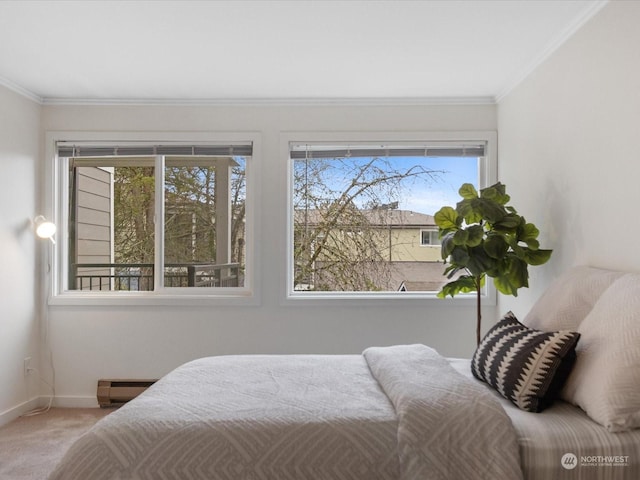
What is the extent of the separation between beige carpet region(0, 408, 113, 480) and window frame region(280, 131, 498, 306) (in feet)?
5.60

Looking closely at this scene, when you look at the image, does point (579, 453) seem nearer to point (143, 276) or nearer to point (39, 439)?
point (39, 439)

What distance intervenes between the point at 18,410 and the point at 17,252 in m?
1.16

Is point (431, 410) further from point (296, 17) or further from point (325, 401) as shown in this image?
point (296, 17)

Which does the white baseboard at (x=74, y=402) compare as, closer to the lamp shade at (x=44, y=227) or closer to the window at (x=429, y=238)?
the lamp shade at (x=44, y=227)

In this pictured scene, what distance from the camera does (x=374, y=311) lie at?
4.09 m

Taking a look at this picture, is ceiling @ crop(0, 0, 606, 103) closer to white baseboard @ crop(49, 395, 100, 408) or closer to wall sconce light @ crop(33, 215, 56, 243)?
wall sconce light @ crop(33, 215, 56, 243)

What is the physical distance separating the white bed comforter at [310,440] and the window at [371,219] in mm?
2350

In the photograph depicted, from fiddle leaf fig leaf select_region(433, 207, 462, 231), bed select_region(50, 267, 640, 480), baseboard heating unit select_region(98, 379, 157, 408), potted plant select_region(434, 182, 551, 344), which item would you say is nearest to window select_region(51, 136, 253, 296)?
baseboard heating unit select_region(98, 379, 157, 408)

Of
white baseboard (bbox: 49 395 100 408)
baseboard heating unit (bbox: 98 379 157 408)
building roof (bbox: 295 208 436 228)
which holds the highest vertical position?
building roof (bbox: 295 208 436 228)

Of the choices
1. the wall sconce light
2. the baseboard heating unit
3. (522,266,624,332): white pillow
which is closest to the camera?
(522,266,624,332): white pillow

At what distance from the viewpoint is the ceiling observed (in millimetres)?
2607

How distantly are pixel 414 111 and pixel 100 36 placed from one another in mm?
2321

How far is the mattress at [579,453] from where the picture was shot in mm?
1611

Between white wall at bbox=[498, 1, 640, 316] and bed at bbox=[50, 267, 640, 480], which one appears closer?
bed at bbox=[50, 267, 640, 480]
